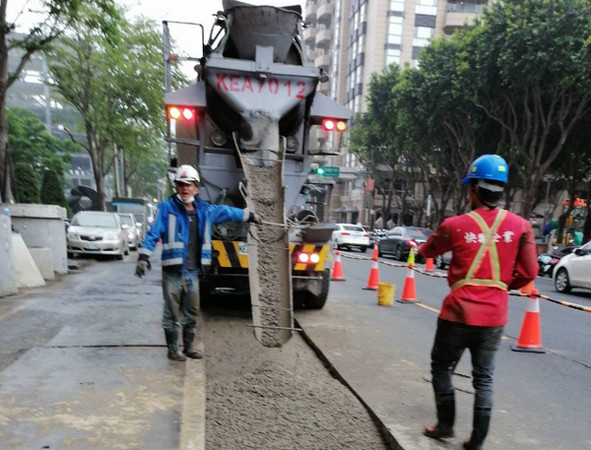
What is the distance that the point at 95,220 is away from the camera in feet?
52.0

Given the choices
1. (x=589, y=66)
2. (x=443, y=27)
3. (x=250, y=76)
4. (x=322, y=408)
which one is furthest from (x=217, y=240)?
(x=443, y=27)

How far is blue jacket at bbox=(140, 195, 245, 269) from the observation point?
4574 millimetres

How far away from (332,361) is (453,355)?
2.17 m

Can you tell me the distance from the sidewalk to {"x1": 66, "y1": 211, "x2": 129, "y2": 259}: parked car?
28.6 feet

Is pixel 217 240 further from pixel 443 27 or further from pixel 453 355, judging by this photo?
pixel 443 27

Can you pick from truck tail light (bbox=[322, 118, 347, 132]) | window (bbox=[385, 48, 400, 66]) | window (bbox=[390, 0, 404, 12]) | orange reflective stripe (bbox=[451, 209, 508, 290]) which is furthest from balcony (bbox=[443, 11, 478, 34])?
orange reflective stripe (bbox=[451, 209, 508, 290])

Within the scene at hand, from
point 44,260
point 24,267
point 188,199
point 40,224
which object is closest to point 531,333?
point 188,199

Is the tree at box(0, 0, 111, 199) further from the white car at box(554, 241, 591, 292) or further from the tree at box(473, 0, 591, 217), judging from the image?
the tree at box(473, 0, 591, 217)

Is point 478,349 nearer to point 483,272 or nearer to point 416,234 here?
point 483,272

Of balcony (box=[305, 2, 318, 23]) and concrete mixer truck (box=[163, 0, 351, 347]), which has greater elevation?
balcony (box=[305, 2, 318, 23])

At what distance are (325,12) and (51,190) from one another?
4679 centimetres

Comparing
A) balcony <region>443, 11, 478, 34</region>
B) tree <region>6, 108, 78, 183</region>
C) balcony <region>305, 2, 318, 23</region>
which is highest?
balcony <region>305, 2, 318, 23</region>

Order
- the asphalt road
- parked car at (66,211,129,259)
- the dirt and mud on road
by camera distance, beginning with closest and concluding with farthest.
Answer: the dirt and mud on road → the asphalt road → parked car at (66,211,129,259)

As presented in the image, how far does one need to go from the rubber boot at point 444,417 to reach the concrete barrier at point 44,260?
28.1 feet
